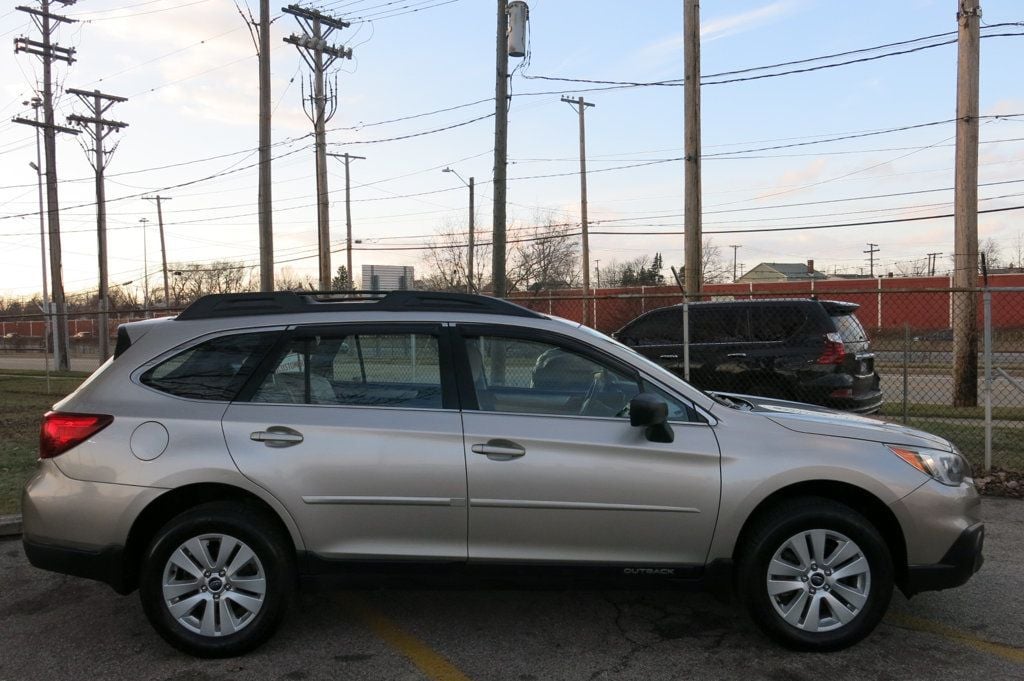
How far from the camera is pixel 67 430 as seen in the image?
3.59 metres

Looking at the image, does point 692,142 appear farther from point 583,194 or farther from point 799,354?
point 583,194

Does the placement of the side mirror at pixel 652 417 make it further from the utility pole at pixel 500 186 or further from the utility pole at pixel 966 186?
the utility pole at pixel 966 186

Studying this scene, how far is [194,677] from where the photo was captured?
336 centimetres

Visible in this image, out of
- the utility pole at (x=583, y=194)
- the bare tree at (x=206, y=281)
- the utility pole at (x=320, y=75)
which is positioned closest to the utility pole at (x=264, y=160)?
the utility pole at (x=320, y=75)

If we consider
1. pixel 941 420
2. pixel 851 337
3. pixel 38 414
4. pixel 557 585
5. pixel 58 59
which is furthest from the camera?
pixel 58 59

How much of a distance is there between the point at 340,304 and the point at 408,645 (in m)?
1.73

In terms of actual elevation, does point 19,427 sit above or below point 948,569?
below

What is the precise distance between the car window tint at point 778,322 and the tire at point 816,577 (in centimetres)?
511

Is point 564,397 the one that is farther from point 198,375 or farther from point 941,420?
point 941,420

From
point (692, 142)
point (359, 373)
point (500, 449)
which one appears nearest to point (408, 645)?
point (500, 449)

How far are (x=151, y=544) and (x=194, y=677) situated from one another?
24.7 inches

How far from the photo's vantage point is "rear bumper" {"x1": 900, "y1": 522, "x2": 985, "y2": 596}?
11.7 ft

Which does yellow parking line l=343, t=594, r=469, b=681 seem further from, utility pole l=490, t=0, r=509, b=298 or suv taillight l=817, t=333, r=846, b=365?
A: utility pole l=490, t=0, r=509, b=298

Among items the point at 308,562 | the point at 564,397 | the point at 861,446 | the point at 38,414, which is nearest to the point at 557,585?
the point at 564,397
